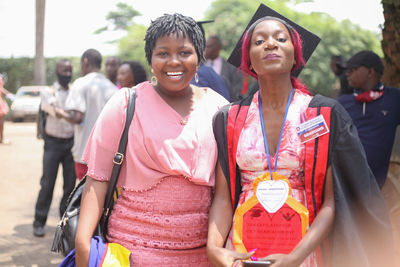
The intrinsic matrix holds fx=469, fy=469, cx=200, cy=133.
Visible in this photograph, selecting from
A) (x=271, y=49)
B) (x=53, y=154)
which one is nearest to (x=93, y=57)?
(x=53, y=154)

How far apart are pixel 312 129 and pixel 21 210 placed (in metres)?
6.22

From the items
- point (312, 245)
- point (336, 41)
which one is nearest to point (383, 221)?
point (312, 245)

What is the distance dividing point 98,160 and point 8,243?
3.98 metres

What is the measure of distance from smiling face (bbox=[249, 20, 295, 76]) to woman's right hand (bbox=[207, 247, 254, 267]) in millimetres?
819

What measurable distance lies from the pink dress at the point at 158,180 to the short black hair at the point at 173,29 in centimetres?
35

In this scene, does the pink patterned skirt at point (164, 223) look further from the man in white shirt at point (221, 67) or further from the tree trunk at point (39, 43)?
the tree trunk at point (39, 43)

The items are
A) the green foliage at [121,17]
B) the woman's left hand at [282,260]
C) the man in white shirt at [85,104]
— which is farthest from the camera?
the green foliage at [121,17]

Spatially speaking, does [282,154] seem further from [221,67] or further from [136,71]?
[221,67]

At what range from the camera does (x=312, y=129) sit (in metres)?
2.06

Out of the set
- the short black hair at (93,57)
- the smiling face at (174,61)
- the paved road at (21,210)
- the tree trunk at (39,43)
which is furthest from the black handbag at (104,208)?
the tree trunk at (39,43)

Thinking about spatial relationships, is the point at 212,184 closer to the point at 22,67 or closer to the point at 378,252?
the point at 378,252

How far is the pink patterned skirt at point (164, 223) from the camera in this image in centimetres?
225

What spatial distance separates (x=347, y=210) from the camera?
6.67 ft

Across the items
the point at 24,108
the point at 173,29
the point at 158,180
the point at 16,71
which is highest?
the point at 173,29
